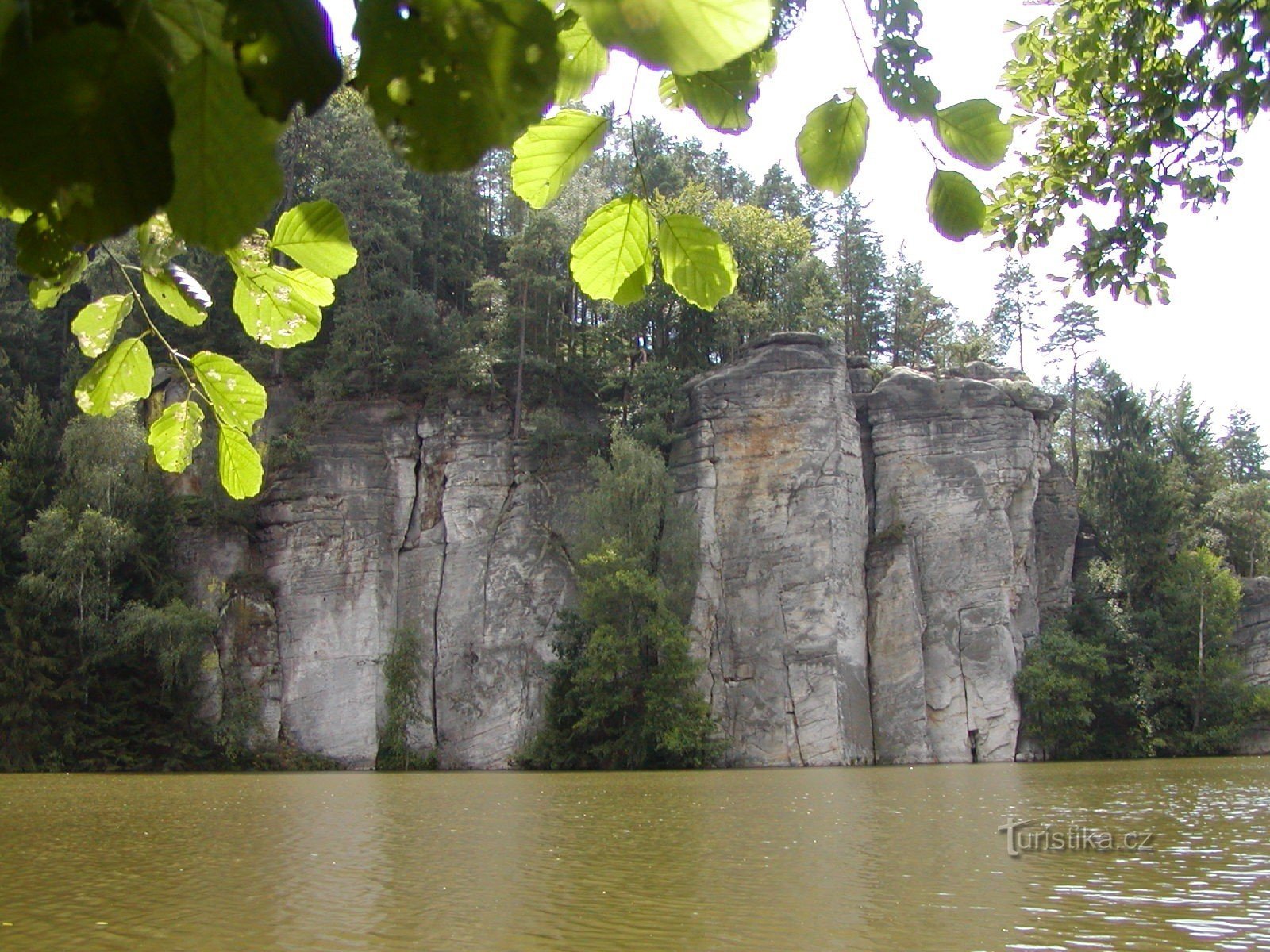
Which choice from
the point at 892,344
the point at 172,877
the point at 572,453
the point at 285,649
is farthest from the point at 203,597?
the point at 892,344

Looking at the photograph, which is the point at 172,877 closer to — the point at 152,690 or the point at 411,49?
the point at 411,49

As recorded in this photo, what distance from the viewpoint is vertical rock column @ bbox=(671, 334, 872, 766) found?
25.8 m

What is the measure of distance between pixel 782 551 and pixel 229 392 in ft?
86.1

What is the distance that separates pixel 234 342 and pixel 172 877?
20579 millimetres

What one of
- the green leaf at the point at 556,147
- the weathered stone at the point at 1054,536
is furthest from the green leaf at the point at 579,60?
the weathered stone at the point at 1054,536

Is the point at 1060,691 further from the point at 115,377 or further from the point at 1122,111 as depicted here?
the point at 115,377

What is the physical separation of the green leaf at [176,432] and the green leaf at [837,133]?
1.89 ft

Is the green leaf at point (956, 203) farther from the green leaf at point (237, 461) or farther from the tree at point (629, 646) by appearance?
the tree at point (629, 646)

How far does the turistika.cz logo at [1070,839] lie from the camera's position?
1002 centimetres

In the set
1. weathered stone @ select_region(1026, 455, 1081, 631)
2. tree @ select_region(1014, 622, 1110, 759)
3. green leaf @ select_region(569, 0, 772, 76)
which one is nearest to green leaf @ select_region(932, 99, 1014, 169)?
green leaf @ select_region(569, 0, 772, 76)

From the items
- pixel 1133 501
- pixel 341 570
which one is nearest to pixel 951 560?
pixel 1133 501

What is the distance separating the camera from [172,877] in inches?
343

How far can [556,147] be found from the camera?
0.81 meters

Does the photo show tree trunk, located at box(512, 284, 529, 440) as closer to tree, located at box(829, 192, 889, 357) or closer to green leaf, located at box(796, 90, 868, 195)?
tree, located at box(829, 192, 889, 357)
